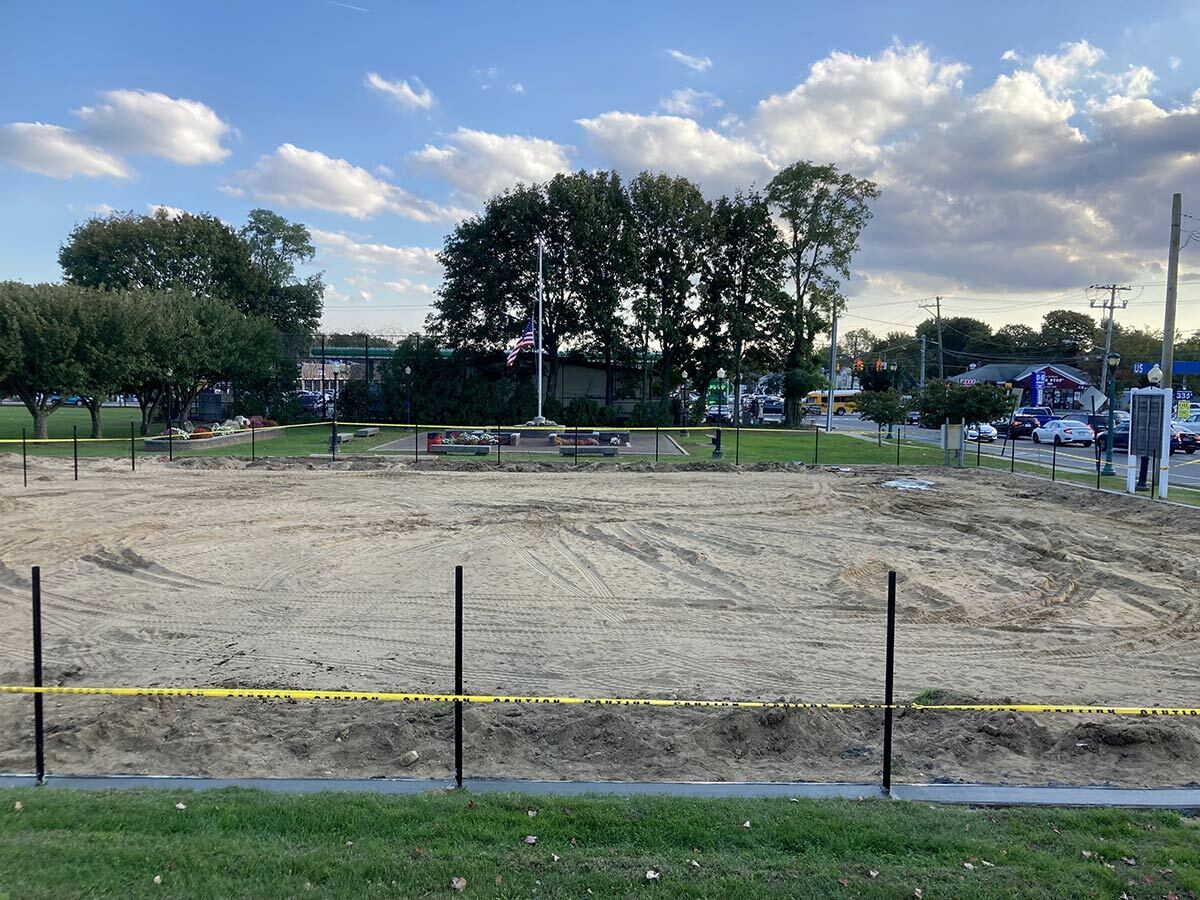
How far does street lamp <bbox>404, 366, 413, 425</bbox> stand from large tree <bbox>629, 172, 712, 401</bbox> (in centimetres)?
1615

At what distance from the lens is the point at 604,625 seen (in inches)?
436

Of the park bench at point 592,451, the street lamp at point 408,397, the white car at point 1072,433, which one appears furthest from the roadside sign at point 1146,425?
the street lamp at point 408,397

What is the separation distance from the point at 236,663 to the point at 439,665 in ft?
7.65

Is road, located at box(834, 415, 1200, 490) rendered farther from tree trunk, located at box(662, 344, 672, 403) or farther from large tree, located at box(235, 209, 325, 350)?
large tree, located at box(235, 209, 325, 350)

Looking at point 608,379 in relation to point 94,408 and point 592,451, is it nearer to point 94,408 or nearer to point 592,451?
point 592,451

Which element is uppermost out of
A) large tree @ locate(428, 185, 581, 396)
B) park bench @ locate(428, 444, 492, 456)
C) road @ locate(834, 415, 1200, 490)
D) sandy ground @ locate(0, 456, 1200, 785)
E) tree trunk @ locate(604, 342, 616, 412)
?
large tree @ locate(428, 185, 581, 396)

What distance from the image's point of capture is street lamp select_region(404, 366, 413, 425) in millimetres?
54938

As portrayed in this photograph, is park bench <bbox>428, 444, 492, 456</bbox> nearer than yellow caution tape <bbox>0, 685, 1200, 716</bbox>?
No

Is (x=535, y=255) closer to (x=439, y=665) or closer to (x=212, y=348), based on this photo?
(x=212, y=348)

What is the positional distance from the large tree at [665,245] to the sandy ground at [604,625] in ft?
114

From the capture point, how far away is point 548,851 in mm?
4617

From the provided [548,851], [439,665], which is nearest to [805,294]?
[439,665]

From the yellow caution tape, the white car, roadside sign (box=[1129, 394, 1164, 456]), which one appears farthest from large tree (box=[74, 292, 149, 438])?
the white car

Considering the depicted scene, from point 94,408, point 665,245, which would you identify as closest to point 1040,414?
point 665,245
